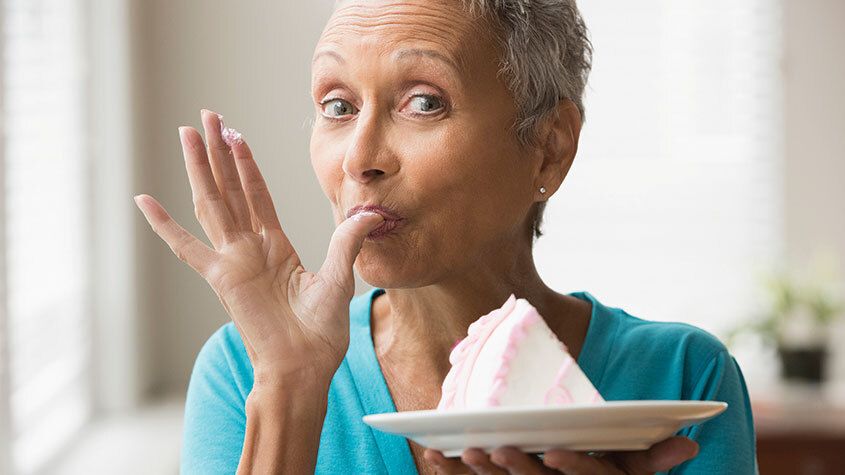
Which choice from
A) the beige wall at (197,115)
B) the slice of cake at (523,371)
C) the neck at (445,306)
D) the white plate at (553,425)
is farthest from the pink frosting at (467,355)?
the beige wall at (197,115)

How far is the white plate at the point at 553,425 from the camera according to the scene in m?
0.92

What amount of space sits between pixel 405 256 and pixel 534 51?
33 cm

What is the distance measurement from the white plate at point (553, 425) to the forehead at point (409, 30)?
0.56 meters

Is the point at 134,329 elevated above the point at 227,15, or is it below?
below

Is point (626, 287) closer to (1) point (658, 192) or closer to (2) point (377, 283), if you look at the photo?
(1) point (658, 192)

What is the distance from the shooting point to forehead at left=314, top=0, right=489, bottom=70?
139 centimetres

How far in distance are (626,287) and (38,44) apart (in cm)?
259

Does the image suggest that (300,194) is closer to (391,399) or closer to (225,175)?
(391,399)

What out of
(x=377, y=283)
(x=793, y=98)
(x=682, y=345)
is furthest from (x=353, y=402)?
(x=793, y=98)

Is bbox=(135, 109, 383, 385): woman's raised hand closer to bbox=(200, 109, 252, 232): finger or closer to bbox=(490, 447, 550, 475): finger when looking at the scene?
bbox=(200, 109, 252, 232): finger

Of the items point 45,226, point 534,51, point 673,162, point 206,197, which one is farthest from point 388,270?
point 673,162

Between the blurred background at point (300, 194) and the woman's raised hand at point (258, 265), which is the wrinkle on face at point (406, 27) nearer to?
the woman's raised hand at point (258, 265)

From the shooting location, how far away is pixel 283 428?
121 cm

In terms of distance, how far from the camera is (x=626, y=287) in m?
4.44
